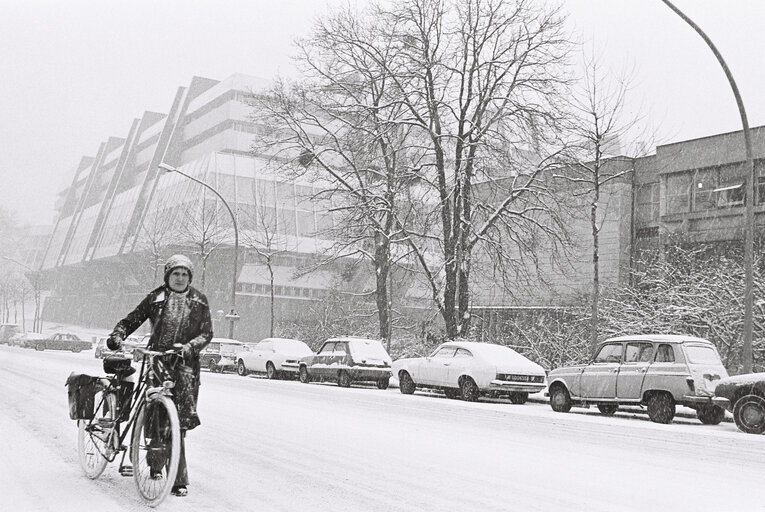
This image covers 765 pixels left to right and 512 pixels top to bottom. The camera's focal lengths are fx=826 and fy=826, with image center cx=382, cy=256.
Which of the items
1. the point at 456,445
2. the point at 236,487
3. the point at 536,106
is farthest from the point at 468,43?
the point at 236,487

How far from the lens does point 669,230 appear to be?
37.1 metres

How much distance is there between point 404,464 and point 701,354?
973 centimetres

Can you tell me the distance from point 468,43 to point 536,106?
3.61 m

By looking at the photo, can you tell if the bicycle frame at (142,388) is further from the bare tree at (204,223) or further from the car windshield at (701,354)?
the bare tree at (204,223)

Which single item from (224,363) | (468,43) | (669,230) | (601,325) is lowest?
(224,363)

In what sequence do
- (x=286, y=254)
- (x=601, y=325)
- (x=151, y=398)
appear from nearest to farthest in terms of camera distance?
(x=151, y=398), (x=601, y=325), (x=286, y=254)

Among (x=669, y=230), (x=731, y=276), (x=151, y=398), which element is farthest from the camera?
(x=669, y=230)

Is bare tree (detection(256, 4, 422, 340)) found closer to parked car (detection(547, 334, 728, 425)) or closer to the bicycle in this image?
parked car (detection(547, 334, 728, 425))

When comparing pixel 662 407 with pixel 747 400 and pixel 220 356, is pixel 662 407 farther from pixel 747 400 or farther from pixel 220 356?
pixel 220 356

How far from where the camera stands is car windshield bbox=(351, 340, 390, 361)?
82.1ft

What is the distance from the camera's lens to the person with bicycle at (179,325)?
20.8ft

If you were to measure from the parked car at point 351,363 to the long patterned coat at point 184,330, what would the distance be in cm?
1815

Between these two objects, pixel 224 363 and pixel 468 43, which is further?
pixel 224 363

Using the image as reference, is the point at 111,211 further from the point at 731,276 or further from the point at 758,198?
the point at 731,276
